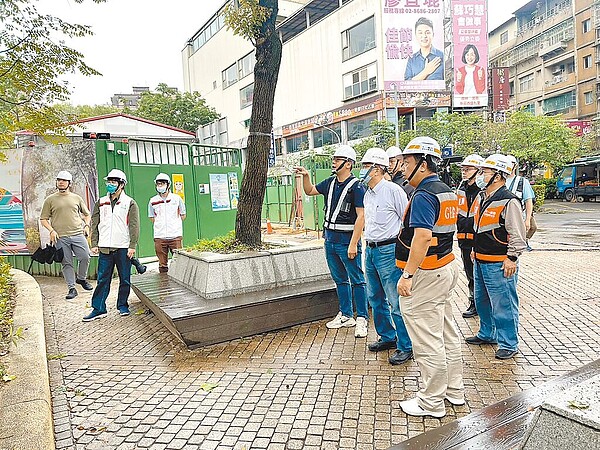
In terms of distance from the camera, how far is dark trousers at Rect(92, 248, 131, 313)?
6328mm

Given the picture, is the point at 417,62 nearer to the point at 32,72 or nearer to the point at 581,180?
the point at 581,180

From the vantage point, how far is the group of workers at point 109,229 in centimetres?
633

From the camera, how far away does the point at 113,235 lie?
630 cm

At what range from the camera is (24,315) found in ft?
17.6

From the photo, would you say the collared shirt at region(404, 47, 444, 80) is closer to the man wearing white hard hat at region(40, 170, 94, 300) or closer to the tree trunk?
the tree trunk

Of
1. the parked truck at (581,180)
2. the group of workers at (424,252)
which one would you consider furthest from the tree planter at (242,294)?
the parked truck at (581,180)

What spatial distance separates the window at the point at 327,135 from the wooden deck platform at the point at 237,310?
2995 cm

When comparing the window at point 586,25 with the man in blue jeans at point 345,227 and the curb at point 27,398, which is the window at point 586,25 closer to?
the man in blue jeans at point 345,227

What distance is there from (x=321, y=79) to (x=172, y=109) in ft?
38.6

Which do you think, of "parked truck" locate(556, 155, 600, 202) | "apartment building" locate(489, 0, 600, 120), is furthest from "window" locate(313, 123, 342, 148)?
"apartment building" locate(489, 0, 600, 120)

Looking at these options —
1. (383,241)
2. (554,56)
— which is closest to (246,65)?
(554,56)

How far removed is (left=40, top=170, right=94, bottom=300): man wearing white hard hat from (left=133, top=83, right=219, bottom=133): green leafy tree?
31.2 meters

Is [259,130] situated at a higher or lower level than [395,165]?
higher

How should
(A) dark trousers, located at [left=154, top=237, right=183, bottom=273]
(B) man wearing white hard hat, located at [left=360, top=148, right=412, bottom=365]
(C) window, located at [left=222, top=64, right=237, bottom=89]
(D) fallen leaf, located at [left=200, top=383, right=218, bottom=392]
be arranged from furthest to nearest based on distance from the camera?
(C) window, located at [left=222, top=64, right=237, bottom=89]
(A) dark trousers, located at [left=154, top=237, right=183, bottom=273]
(B) man wearing white hard hat, located at [left=360, top=148, right=412, bottom=365]
(D) fallen leaf, located at [left=200, top=383, right=218, bottom=392]
